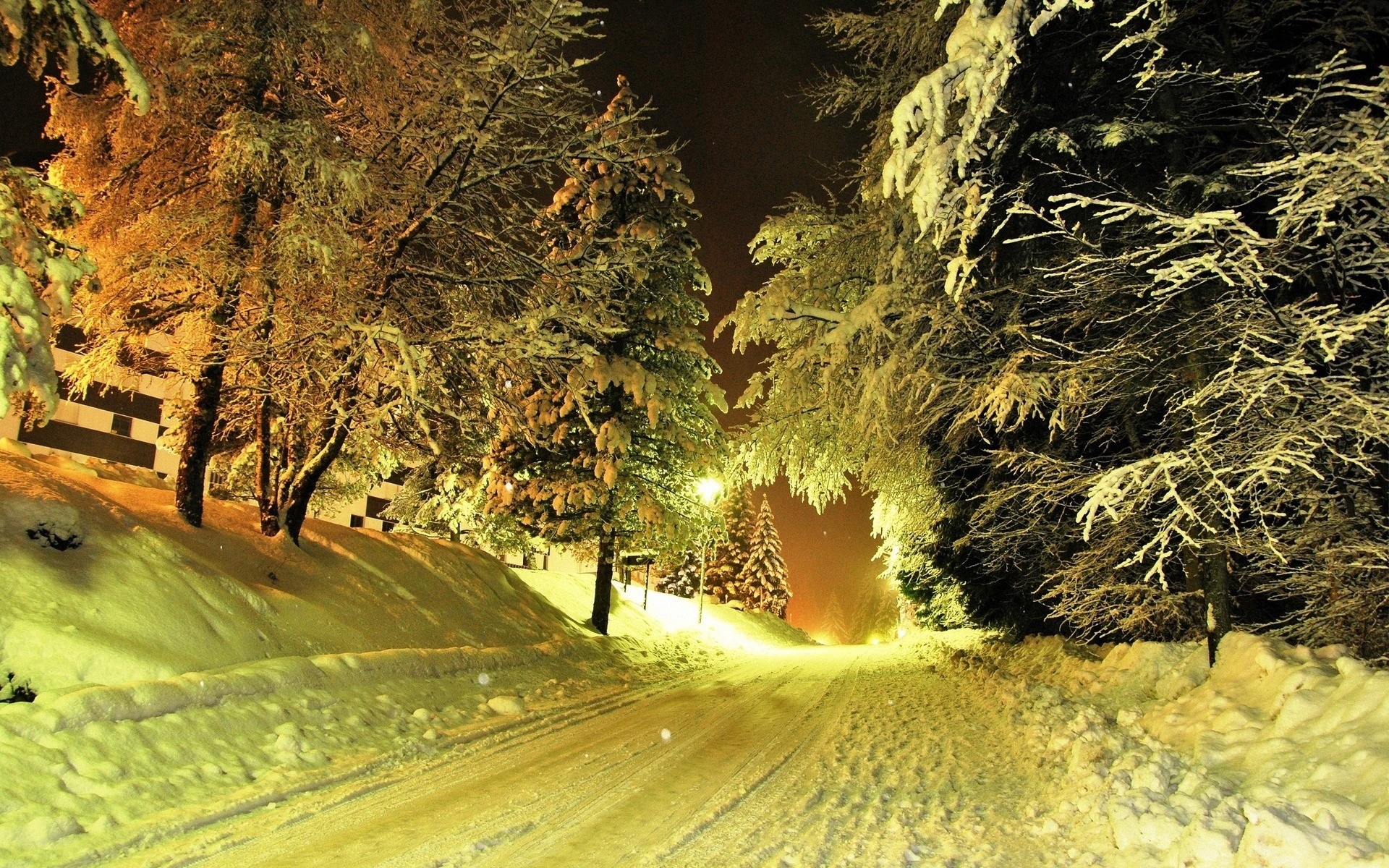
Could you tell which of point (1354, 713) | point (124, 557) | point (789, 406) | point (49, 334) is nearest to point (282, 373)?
point (124, 557)

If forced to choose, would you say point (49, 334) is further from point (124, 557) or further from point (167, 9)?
point (167, 9)

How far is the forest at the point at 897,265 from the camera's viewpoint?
5672 mm

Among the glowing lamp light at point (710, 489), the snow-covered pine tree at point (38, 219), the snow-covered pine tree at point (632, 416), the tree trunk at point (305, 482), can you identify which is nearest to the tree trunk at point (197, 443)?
the tree trunk at point (305, 482)

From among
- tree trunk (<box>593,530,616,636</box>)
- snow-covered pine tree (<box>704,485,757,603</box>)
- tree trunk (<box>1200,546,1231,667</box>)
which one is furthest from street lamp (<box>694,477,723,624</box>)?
snow-covered pine tree (<box>704,485,757,603</box>)

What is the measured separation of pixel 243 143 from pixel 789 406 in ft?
22.1

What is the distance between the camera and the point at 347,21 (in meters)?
9.12

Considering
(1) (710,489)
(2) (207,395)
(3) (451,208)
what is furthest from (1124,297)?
(1) (710,489)

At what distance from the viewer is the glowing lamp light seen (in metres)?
19.8

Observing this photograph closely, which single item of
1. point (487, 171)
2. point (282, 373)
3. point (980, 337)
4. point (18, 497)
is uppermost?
point (487, 171)

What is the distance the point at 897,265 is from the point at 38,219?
7.66 m

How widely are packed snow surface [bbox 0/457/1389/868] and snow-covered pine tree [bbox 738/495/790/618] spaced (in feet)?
143

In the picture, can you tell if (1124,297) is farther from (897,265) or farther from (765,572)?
(765,572)

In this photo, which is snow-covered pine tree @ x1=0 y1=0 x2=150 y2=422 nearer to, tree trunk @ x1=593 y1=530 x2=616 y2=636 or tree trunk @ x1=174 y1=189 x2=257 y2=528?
tree trunk @ x1=174 y1=189 x2=257 y2=528

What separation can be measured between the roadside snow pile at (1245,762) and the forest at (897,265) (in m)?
1.05
